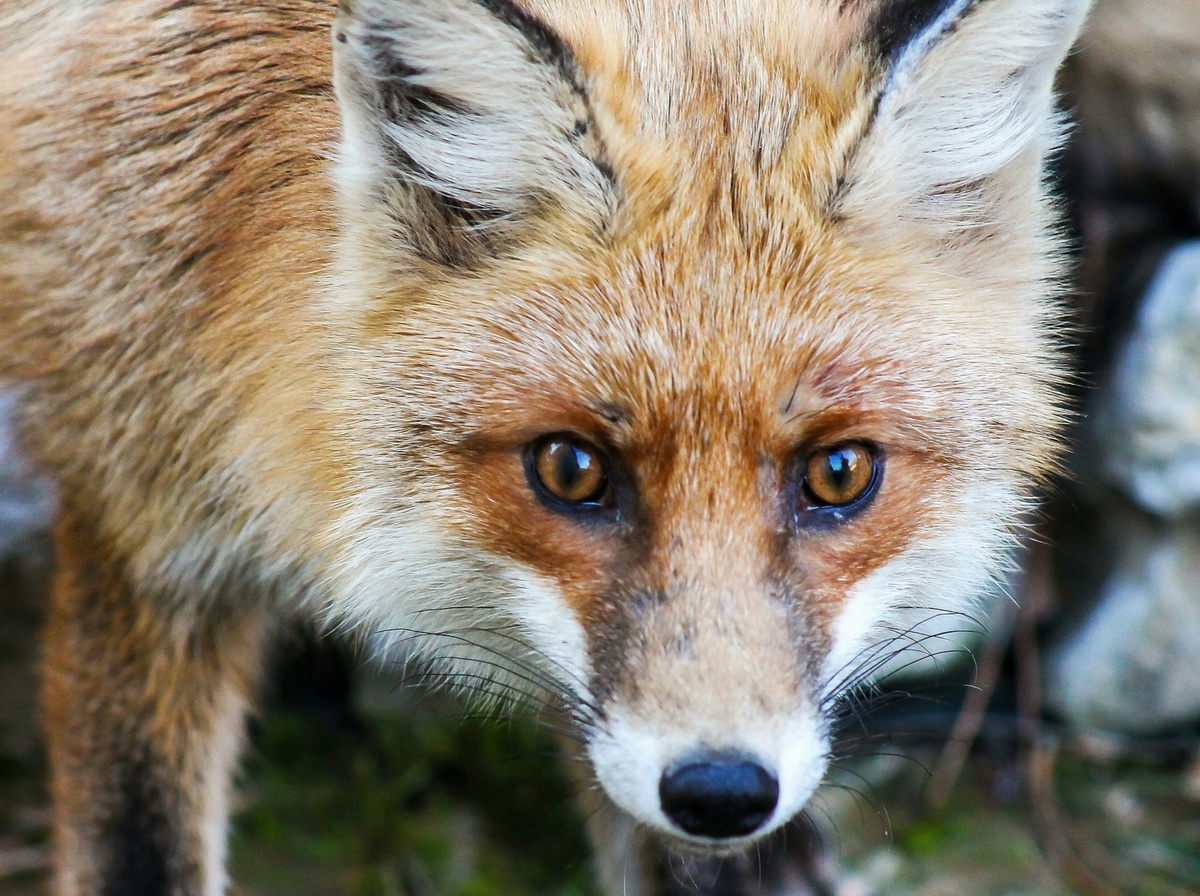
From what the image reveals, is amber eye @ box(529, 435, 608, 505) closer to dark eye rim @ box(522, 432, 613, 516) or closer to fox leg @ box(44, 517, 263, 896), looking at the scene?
dark eye rim @ box(522, 432, 613, 516)

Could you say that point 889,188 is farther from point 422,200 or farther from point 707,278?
point 422,200

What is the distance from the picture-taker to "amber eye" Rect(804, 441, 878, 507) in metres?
2.89

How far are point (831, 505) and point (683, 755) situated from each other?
721 mm

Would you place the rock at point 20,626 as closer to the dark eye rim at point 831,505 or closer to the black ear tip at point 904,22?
the dark eye rim at point 831,505

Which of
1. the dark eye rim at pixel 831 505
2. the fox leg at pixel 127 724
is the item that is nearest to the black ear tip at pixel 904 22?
the dark eye rim at pixel 831 505

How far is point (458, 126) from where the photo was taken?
2906mm

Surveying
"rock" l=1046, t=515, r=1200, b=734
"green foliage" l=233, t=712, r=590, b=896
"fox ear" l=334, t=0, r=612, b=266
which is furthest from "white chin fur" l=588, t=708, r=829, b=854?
"rock" l=1046, t=515, r=1200, b=734

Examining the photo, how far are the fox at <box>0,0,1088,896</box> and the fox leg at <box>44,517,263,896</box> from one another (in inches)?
10.9

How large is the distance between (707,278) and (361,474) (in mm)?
942

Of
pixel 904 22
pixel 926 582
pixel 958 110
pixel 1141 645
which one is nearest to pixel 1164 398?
pixel 1141 645

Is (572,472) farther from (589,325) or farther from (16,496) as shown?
(16,496)

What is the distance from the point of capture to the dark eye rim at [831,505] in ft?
9.46

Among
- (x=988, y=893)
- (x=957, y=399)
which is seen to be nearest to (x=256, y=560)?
(x=957, y=399)

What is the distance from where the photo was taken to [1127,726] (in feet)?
17.2
